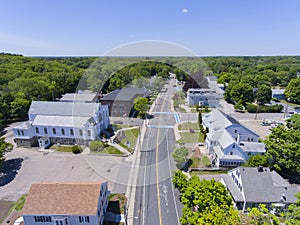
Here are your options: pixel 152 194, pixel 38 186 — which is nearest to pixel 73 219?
pixel 38 186

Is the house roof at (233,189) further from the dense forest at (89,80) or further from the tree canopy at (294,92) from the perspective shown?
the tree canopy at (294,92)

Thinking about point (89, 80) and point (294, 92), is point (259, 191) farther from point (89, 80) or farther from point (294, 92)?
point (294, 92)

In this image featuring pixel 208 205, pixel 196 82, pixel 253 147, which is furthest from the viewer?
pixel 196 82

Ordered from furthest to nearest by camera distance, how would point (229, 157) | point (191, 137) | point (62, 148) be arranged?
point (191, 137), point (62, 148), point (229, 157)

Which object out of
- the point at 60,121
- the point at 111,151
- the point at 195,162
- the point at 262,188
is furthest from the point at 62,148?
the point at 262,188

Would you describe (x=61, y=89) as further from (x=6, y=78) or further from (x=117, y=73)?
(x=117, y=73)

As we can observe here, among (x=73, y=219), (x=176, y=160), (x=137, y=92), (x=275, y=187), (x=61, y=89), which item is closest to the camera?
(x=73, y=219)
